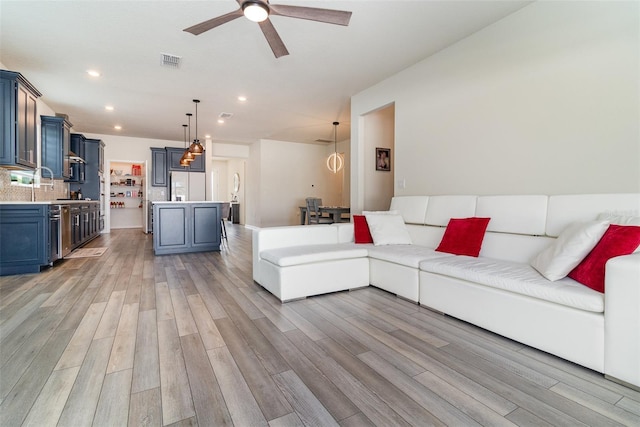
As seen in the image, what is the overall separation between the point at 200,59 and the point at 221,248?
349cm

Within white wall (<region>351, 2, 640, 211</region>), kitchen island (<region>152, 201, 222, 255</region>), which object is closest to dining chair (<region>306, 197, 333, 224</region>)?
kitchen island (<region>152, 201, 222, 255</region>)

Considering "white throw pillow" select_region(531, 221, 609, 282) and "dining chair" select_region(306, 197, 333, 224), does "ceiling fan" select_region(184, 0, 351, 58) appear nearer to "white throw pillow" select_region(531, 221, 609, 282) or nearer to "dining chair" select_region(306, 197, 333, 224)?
"white throw pillow" select_region(531, 221, 609, 282)

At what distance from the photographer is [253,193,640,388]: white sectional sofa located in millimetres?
1579

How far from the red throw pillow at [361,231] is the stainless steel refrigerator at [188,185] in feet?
22.0

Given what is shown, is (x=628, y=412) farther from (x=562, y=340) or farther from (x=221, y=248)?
(x=221, y=248)

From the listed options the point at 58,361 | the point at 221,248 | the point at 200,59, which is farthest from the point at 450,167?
the point at 221,248

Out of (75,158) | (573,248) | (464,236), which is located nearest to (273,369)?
(573,248)

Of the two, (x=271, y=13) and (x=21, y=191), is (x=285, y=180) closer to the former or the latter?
(x=21, y=191)

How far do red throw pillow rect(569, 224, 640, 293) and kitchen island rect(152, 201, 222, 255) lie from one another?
5308mm

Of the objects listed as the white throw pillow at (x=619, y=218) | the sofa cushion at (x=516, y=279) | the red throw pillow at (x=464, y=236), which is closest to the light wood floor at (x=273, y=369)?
the sofa cushion at (x=516, y=279)

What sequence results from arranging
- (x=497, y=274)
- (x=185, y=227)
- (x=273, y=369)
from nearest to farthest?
(x=273, y=369) < (x=497, y=274) < (x=185, y=227)

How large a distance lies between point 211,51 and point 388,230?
10.0 ft

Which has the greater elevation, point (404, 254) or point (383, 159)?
point (383, 159)

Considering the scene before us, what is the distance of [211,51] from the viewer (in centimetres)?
363
